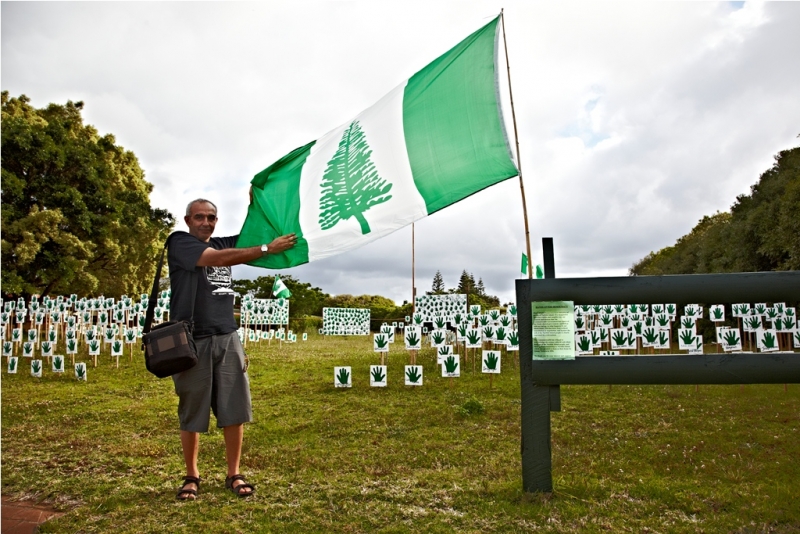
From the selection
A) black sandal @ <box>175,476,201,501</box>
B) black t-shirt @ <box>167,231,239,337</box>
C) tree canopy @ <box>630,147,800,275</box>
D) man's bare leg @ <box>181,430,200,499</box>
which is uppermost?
tree canopy @ <box>630,147,800,275</box>

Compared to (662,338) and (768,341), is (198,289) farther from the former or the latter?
(662,338)

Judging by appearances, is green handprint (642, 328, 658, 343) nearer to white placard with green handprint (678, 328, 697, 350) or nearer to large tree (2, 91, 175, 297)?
white placard with green handprint (678, 328, 697, 350)

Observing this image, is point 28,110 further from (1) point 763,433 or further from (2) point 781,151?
(2) point 781,151

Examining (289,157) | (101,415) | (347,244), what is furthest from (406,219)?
(101,415)

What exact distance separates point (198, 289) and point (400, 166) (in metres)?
1.69

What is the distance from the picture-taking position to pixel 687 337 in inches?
336

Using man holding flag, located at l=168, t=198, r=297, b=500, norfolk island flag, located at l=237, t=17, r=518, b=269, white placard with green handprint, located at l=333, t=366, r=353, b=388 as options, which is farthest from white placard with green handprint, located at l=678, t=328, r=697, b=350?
man holding flag, located at l=168, t=198, r=297, b=500

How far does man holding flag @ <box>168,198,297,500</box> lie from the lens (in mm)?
3764

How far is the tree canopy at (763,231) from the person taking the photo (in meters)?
15.3

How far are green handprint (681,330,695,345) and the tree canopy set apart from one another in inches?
330

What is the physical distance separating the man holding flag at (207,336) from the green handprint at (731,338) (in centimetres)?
723

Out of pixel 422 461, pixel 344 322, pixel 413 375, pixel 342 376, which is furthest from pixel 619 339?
pixel 344 322

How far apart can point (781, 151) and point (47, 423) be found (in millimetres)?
24386

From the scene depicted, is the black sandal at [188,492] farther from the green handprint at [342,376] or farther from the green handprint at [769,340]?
the green handprint at [769,340]
